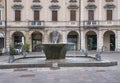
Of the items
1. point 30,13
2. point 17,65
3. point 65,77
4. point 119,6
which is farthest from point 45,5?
point 65,77

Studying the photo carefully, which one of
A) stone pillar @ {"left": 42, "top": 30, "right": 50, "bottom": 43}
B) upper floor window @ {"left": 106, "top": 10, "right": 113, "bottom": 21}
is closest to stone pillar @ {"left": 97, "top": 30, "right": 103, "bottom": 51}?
upper floor window @ {"left": 106, "top": 10, "right": 113, "bottom": 21}

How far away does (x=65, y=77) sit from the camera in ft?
49.4

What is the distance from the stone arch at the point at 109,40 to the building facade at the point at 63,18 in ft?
3.19

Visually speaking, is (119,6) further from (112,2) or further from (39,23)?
(39,23)

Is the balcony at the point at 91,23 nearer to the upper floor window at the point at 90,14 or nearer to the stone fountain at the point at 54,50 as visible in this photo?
the upper floor window at the point at 90,14

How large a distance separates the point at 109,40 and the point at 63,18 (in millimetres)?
8605

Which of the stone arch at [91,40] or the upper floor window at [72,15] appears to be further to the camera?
the stone arch at [91,40]

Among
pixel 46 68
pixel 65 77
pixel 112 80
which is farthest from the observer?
pixel 46 68

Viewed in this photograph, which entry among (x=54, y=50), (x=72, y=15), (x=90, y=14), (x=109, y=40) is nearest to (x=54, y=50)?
(x=54, y=50)

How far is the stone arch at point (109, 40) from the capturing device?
52625 mm

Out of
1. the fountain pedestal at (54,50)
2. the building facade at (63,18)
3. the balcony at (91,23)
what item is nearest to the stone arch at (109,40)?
the building facade at (63,18)

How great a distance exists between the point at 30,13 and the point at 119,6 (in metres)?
14.2

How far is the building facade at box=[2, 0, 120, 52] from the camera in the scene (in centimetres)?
5081

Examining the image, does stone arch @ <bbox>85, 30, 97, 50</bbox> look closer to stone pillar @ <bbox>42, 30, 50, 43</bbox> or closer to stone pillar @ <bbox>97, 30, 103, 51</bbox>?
stone pillar @ <bbox>97, 30, 103, 51</bbox>
